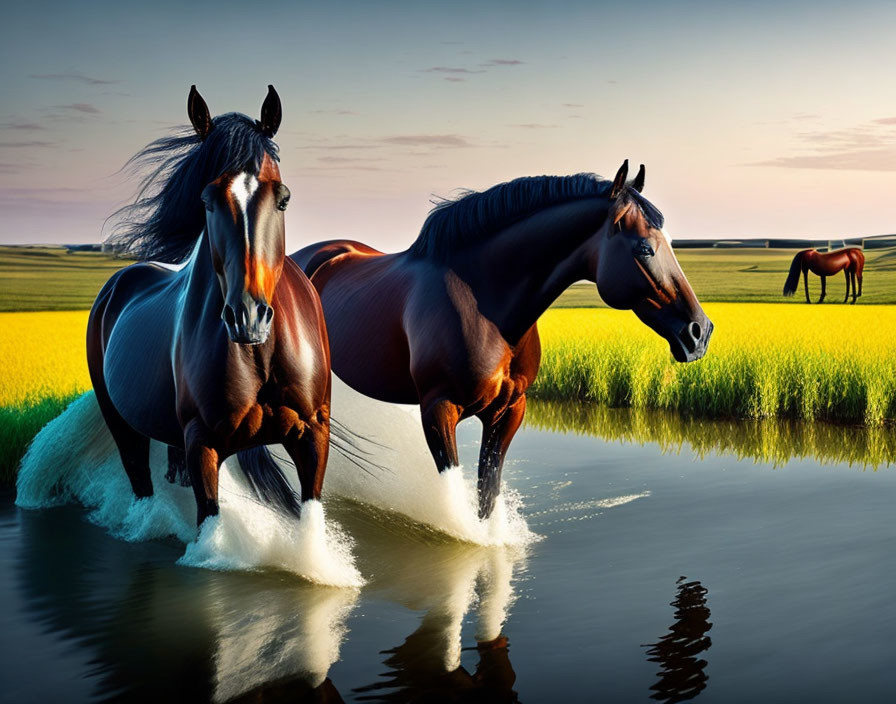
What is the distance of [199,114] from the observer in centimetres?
382

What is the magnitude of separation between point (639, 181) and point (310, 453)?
7.28 ft

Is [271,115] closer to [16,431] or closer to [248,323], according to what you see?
[248,323]

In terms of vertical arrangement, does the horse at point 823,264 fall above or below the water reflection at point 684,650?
above

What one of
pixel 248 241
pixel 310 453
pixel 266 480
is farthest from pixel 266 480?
pixel 248 241

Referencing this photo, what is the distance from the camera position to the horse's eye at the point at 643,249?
181 inches

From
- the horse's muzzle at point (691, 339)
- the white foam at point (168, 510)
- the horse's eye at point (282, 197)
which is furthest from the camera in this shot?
the horse's muzzle at point (691, 339)

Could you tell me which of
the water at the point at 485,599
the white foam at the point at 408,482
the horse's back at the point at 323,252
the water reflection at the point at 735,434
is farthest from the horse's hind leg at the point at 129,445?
the water reflection at the point at 735,434

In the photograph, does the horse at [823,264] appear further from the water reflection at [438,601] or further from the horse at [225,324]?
the horse at [225,324]

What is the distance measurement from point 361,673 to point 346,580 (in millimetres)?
1116

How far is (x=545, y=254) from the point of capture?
488cm

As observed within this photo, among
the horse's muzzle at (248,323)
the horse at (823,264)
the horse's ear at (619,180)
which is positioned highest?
the horse at (823,264)

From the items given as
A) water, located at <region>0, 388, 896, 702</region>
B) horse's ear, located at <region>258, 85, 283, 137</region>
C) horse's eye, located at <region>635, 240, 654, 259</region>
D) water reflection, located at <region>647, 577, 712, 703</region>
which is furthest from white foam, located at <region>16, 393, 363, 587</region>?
horse's eye, located at <region>635, 240, 654, 259</region>

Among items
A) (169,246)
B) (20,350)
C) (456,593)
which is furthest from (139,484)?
(20,350)

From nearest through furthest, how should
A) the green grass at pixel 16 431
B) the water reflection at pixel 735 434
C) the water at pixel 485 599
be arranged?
the water at pixel 485 599, the green grass at pixel 16 431, the water reflection at pixel 735 434
